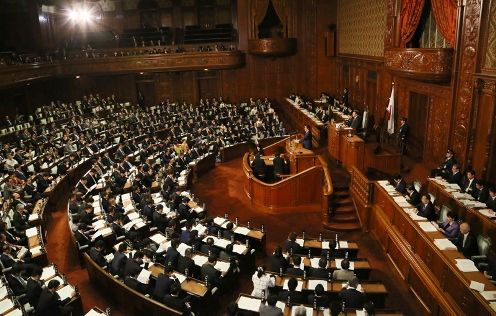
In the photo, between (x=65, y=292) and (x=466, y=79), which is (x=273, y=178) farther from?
(x=65, y=292)

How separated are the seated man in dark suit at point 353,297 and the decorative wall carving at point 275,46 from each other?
1693cm

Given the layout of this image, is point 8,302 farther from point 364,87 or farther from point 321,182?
point 364,87

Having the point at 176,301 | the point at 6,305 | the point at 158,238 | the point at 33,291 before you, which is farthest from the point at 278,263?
the point at 6,305

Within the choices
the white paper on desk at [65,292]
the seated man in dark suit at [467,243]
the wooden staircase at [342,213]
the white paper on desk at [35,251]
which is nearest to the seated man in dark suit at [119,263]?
the white paper on desk at [65,292]

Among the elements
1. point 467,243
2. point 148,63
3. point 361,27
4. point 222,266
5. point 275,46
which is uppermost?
point 361,27

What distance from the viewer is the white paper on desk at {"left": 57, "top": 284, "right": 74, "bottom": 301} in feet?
22.4

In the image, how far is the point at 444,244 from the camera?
21.2ft

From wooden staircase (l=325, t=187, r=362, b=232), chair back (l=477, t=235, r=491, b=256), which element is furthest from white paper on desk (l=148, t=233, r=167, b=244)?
chair back (l=477, t=235, r=491, b=256)

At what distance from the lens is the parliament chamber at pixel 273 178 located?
22.0ft

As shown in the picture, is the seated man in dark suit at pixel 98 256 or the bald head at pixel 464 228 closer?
the bald head at pixel 464 228

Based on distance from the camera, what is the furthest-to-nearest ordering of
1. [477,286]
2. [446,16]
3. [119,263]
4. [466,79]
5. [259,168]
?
[259,168], [446,16], [466,79], [119,263], [477,286]

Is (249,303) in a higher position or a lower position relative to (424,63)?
lower

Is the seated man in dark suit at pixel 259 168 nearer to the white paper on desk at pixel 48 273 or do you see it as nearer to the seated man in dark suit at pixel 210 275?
the seated man in dark suit at pixel 210 275

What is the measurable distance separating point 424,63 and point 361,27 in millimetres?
6679
